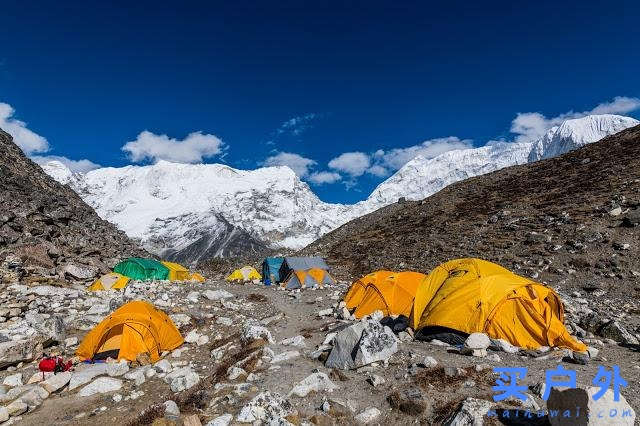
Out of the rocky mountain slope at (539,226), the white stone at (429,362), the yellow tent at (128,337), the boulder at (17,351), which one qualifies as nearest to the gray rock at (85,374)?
the yellow tent at (128,337)

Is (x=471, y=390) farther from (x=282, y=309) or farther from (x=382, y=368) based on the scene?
(x=282, y=309)

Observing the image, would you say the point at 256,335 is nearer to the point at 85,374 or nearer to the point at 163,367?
the point at 163,367

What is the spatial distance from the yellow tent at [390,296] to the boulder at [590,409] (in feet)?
34.3

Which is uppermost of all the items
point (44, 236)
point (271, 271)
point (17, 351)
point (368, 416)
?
point (44, 236)

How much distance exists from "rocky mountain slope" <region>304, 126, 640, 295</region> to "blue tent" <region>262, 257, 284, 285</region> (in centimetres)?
635

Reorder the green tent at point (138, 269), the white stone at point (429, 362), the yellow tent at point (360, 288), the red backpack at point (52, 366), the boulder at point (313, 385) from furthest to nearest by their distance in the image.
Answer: the green tent at point (138, 269)
the yellow tent at point (360, 288)
the red backpack at point (52, 366)
the white stone at point (429, 362)
the boulder at point (313, 385)

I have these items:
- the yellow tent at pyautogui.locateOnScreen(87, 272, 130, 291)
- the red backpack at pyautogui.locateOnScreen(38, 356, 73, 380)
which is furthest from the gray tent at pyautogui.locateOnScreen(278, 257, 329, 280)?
the red backpack at pyautogui.locateOnScreen(38, 356, 73, 380)

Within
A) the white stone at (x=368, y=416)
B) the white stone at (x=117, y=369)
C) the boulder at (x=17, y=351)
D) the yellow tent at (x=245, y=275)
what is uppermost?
the yellow tent at (x=245, y=275)

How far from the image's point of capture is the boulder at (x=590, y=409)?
550 centimetres

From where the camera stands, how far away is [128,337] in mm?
13250

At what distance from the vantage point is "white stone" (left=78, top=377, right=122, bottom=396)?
34.2 ft

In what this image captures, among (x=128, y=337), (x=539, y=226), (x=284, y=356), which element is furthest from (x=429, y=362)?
(x=539, y=226)

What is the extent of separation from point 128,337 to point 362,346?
26.5 ft

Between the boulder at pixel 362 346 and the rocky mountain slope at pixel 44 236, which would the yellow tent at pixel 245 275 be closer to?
the rocky mountain slope at pixel 44 236
